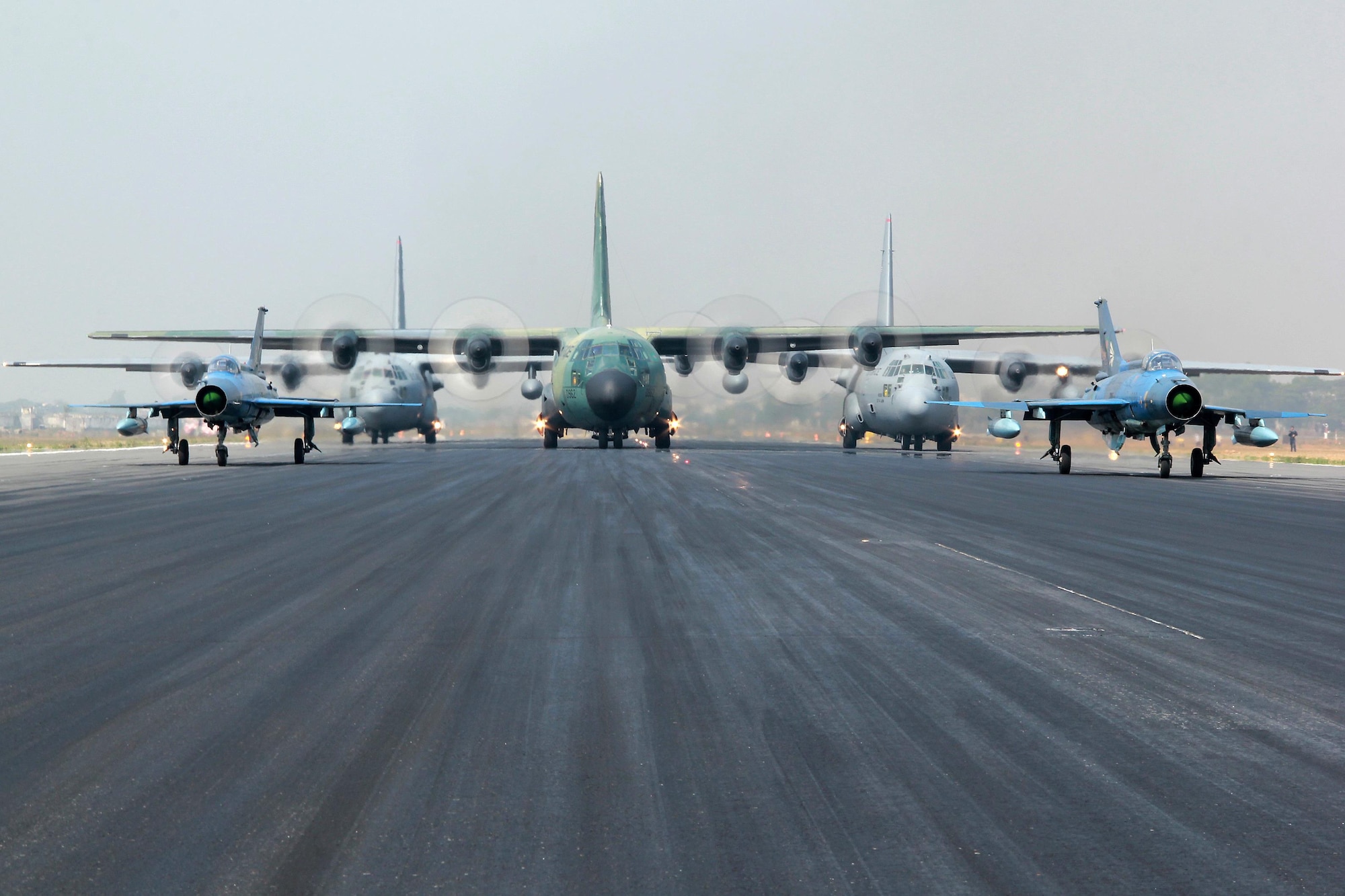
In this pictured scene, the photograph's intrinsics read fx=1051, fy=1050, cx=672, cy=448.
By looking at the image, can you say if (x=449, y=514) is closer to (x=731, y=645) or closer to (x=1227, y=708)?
(x=731, y=645)

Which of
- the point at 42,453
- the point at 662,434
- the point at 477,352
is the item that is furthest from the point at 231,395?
the point at 42,453

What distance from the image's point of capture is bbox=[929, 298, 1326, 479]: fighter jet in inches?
1019

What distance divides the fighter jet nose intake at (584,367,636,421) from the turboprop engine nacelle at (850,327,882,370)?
10.9 meters

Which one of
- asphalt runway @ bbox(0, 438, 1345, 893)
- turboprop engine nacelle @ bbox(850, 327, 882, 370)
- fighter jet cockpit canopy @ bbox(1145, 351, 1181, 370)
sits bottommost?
asphalt runway @ bbox(0, 438, 1345, 893)

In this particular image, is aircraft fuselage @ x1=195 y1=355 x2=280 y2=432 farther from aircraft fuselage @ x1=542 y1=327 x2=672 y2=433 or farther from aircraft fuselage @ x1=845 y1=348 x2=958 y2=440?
aircraft fuselage @ x1=845 y1=348 x2=958 y2=440

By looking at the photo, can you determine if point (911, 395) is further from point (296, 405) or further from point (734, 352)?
point (296, 405)

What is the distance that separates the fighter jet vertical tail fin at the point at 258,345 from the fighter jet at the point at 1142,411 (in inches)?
917

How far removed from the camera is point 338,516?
1628 centimetres

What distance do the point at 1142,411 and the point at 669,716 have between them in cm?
2457

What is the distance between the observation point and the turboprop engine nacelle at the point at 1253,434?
87.5ft

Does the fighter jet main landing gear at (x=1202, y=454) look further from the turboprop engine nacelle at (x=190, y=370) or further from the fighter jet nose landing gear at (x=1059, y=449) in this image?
the turboprop engine nacelle at (x=190, y=370)

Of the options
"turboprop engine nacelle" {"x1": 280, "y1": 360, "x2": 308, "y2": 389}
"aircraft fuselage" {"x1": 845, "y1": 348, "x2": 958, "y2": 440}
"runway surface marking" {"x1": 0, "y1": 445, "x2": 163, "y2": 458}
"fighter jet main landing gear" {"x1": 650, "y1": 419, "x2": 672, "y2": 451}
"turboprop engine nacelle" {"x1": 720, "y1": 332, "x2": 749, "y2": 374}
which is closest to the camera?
"aircraft fuselage" {"x1": 845, "y1": 348, "x2": 958, "y2": 440}

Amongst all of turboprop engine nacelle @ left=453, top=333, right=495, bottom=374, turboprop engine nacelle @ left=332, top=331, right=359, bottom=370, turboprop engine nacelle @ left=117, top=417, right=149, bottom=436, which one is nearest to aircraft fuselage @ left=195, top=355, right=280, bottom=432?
turboprop engine nacelle @ left=117, top=417, right=149, bottom=436

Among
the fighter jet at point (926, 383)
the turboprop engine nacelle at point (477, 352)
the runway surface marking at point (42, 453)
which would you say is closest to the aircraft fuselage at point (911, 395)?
the fighter jet at point (926, 383)
